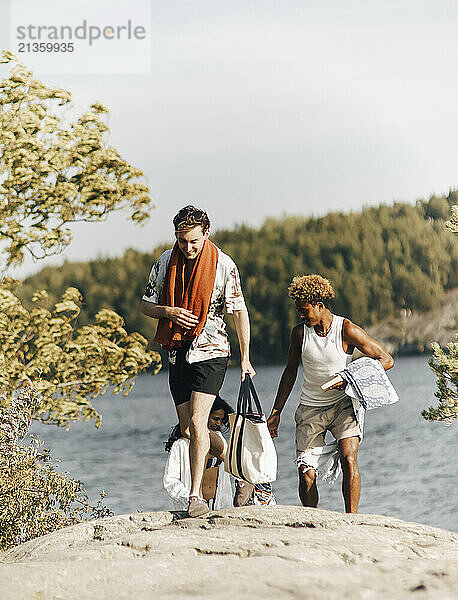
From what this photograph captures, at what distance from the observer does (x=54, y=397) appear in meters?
6.85

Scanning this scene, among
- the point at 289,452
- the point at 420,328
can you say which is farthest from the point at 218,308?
the point at 420,328

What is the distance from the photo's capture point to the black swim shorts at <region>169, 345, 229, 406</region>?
362 cm

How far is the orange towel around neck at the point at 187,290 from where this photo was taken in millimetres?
3611

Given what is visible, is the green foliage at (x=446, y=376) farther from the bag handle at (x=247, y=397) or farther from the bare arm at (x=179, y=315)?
the bare arm at (x=179, y=315)

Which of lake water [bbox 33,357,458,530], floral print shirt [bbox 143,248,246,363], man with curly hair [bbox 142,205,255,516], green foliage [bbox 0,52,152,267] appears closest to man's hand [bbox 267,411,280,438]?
man with curly hair [bbox 142,205,255,516]

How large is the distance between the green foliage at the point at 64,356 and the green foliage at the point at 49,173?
0.49 m

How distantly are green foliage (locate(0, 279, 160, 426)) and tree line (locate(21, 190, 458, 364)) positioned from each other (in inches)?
206

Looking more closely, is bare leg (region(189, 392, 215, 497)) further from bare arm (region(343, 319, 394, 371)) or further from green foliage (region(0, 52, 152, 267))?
green foliage (region(0, 52, 152, 267))

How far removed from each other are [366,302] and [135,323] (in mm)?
4327

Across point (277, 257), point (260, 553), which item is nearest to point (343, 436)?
point (260, 553)

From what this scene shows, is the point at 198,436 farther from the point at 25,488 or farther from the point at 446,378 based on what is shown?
the point at 446,378

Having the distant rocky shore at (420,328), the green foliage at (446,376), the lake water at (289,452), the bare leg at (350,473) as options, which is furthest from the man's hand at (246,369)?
the distant rocky shore at (420,328)

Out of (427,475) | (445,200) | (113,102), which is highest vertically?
(113,102)

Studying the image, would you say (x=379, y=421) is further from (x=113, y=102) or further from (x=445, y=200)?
(x=113, y=102)
